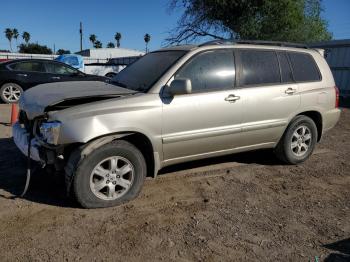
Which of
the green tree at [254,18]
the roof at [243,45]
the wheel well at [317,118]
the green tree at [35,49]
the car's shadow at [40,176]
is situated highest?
the green tree at [35,49]

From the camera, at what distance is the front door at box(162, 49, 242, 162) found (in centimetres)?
426

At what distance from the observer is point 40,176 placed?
15.6ft

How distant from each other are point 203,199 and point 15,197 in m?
2.14

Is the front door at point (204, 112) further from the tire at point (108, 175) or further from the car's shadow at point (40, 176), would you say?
the car's shadow at point (40, 176)

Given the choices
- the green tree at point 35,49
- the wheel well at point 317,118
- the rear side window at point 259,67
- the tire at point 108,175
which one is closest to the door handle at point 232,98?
the rear side window at point 259,67

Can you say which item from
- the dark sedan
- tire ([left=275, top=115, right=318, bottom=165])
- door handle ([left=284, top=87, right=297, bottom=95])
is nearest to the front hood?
door handle ([left=284, top=87, right=297, bottom=95])

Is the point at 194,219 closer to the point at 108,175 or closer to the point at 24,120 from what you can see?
the point at 108,175

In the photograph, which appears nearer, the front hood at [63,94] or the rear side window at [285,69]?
the front hood at [63,94]

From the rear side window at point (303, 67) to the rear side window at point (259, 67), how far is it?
36cm

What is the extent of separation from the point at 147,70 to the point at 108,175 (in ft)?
5.05

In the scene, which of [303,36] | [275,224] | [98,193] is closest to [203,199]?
[275,224]

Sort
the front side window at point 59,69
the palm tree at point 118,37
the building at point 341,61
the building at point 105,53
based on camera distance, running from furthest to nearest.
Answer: the palm tree at point 118,37 → the building at point 105,53 → the building at point 341,61 → the front side window at point 59,69

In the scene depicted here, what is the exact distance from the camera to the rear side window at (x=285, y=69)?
5.26 m

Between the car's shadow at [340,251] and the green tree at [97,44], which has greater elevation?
the green tree at [97,44]
